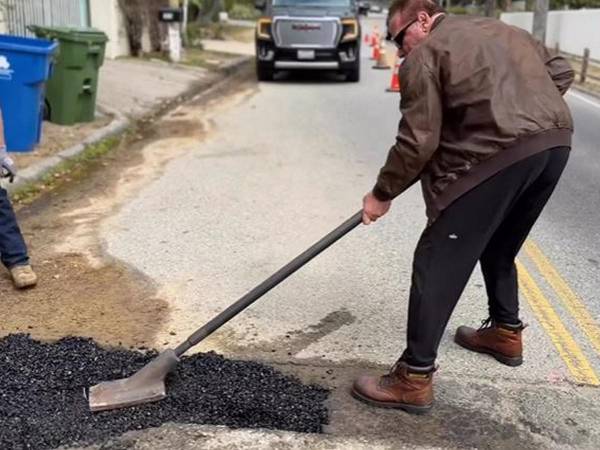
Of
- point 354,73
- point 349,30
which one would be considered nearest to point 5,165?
point 349,30

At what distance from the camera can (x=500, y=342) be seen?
3.80 metres

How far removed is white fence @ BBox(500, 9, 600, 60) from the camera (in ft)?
74.7

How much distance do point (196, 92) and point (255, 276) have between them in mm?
10126

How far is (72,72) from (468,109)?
7.23 meters

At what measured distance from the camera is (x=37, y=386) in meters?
3.38

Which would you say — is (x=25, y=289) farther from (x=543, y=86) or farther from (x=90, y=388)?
(x=543, y=86)

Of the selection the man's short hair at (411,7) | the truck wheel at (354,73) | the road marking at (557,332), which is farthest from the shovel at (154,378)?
the truck wheel at (354,73)

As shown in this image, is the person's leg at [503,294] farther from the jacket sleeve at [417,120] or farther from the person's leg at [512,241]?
the jacket sleeve at [417,120]

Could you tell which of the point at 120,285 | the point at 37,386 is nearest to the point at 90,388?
the point at 37,386

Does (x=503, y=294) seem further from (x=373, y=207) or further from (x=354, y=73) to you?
(x=354, y=73)

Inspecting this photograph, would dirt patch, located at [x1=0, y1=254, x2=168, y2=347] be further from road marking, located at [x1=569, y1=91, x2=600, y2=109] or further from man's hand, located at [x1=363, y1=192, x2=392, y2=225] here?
road marking, located at [x1=569, y1=91, x2=600, y2=109]

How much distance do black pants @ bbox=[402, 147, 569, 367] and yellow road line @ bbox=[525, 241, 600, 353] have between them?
1.07 m

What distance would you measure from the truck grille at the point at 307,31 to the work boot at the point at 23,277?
11.7 m

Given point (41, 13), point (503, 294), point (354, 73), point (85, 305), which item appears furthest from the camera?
point (354, 73)
